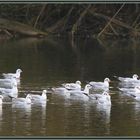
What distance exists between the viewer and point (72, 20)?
39.2m

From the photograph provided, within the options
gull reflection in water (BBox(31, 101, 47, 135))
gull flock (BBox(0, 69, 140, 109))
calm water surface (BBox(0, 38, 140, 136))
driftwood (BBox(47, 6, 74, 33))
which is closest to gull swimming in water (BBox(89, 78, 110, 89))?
gull flock (BBox(0, 69, 140, 109))

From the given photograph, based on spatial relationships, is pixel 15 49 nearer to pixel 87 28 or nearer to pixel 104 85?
pixel 87 28

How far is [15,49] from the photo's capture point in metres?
30.1

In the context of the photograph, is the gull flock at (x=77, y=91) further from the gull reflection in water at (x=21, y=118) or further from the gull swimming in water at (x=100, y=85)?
the gull reflection in water at (x=21, y=118)

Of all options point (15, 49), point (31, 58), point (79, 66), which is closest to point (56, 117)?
point (79, 66)

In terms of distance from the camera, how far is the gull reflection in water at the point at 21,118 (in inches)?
407

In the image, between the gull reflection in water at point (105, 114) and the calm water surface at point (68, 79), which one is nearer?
the calm water surface at point (68, 79)

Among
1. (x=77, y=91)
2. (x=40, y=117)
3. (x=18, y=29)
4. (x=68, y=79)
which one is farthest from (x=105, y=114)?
(x=18, y=29)

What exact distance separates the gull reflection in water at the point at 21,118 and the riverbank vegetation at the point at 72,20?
76.2 feet

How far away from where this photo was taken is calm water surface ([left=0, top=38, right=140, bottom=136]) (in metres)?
10.9

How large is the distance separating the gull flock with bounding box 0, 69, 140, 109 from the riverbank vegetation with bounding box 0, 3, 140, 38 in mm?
17702

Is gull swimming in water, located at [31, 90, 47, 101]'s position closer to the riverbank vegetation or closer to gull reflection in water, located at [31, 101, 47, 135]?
gull reflection in water, located at [31, 101, 47, 135]

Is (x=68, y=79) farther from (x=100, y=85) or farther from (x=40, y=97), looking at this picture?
(x=40, y=97)

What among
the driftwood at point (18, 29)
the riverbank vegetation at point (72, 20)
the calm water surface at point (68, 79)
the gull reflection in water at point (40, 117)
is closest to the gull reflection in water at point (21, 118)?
the calm water surface at point (68, 79)
